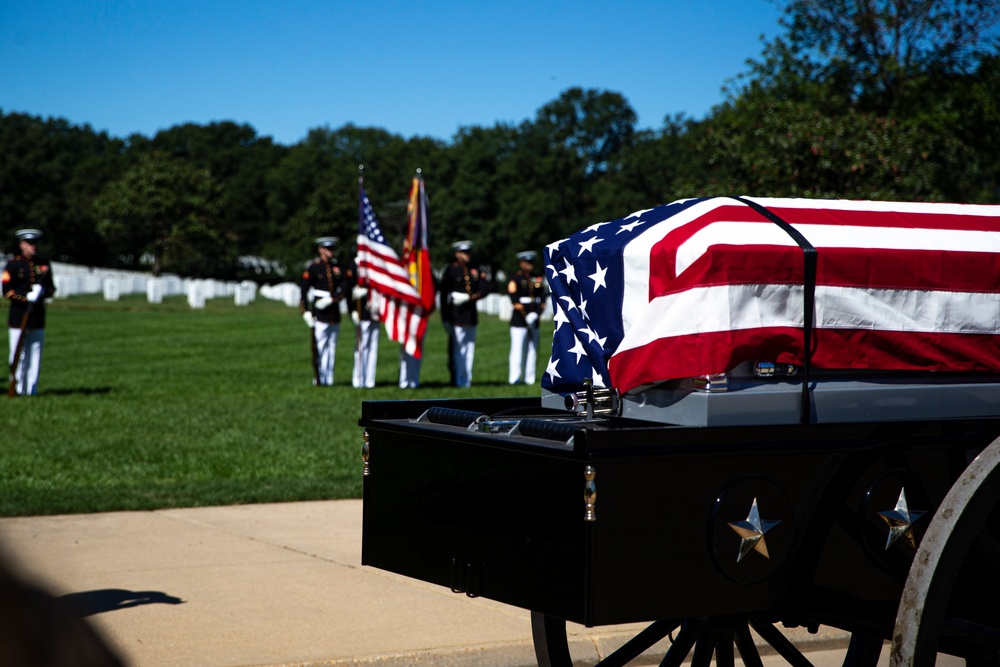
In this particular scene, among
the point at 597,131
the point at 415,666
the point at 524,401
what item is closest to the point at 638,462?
the point at 524,401

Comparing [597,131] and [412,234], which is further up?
[597,131]

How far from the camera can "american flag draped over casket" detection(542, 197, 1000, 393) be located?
3209 millimetres

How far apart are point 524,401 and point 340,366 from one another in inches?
724

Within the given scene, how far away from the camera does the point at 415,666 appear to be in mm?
4770

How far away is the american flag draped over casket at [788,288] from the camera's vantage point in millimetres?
3209

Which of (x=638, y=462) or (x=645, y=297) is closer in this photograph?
(x=638, y=462)

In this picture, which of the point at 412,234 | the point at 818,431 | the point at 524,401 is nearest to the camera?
the point at 818,431

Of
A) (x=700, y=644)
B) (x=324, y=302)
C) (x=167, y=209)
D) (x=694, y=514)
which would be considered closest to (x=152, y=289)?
(x=167, y=209)

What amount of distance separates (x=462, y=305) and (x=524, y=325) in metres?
1.08

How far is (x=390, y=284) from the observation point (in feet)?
59.6

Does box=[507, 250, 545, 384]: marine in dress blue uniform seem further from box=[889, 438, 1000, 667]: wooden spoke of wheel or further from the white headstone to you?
the white headstone

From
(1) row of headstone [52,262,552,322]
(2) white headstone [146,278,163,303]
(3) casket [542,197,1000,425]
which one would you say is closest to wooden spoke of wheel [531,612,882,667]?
(3) casket [542,197,1000,425]

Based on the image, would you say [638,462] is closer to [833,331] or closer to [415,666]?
[833,331]

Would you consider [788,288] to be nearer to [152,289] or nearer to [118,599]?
[118,599]
